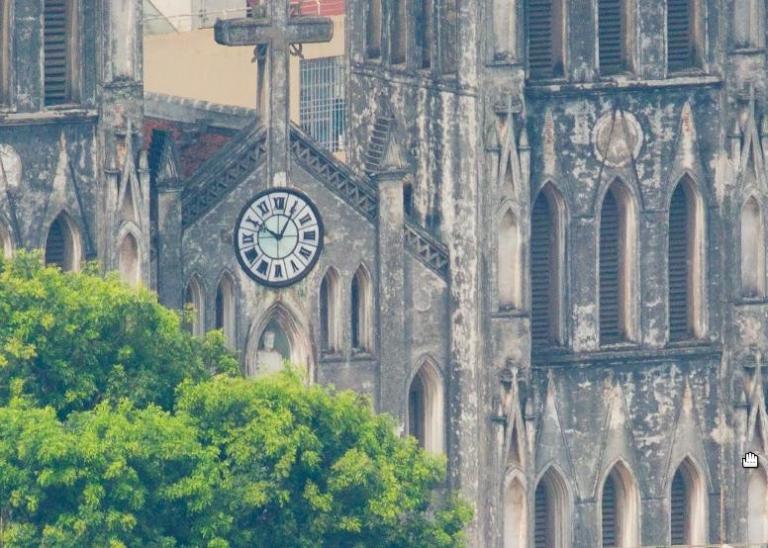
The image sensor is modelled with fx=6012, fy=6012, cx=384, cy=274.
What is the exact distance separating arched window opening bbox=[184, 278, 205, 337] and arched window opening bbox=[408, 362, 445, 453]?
4.55m

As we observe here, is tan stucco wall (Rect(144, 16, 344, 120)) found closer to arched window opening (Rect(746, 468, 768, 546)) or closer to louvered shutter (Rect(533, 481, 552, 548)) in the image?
louvered shutter (Rect(533, 481, 552, 548))

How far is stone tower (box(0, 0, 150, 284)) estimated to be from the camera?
110750mm

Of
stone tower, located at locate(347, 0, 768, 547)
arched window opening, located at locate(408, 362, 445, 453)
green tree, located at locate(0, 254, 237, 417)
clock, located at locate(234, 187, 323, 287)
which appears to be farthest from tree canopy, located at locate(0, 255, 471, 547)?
stone tower, located at locate(347, 0, 768, 547)

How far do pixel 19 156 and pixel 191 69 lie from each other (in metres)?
24.2

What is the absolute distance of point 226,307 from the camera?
369 ft

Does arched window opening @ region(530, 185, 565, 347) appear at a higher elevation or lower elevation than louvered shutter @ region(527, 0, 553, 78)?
lower

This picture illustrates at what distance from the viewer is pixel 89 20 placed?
111062 millimetres

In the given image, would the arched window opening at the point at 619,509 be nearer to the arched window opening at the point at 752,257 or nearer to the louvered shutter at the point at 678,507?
the louvered shutter at the point at 678,507

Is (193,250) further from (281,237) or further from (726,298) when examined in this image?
(726,298)

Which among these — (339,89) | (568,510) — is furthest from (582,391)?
(339,89)

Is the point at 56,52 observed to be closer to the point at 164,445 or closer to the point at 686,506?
the point at 164,445

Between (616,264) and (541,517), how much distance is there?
199 inches

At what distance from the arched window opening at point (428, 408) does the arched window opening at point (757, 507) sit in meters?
6.26

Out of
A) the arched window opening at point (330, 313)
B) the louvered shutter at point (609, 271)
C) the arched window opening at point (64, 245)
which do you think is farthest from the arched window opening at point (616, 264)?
the arched window opening at point (64, 245)
